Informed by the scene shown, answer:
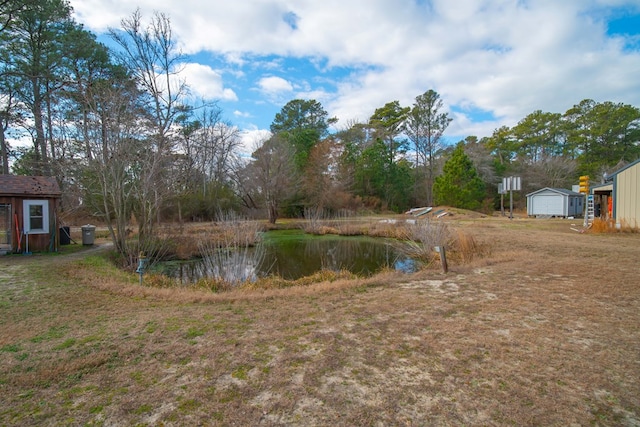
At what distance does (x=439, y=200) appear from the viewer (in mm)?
27078

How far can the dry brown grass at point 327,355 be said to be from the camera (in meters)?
2.17

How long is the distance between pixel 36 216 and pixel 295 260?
7.70 meters

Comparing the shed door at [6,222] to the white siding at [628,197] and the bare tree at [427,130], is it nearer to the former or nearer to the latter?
the white siding at [628,197]

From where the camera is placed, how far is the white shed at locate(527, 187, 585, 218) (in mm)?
21906

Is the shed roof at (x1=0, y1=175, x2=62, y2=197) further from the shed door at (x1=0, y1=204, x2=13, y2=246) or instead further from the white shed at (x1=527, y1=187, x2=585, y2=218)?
the white shed at (x1=527, y1=187, x2=585, y2=218)

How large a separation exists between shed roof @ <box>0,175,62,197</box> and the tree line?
0.62 meters

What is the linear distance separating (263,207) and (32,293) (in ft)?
64.7

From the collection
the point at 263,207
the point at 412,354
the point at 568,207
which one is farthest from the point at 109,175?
the point at 568,207

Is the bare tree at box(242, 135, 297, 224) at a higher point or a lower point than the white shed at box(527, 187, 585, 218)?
higher

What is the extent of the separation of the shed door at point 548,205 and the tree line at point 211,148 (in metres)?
4.15

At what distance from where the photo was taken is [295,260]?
1141cm

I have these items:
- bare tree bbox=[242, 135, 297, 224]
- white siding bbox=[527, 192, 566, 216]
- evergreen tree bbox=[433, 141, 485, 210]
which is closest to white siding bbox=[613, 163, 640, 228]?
white siding bbox=[527, 192, 566, 216]

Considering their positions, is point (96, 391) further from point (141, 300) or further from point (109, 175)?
point (109, 175)

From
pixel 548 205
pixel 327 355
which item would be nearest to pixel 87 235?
pixel 327 355
